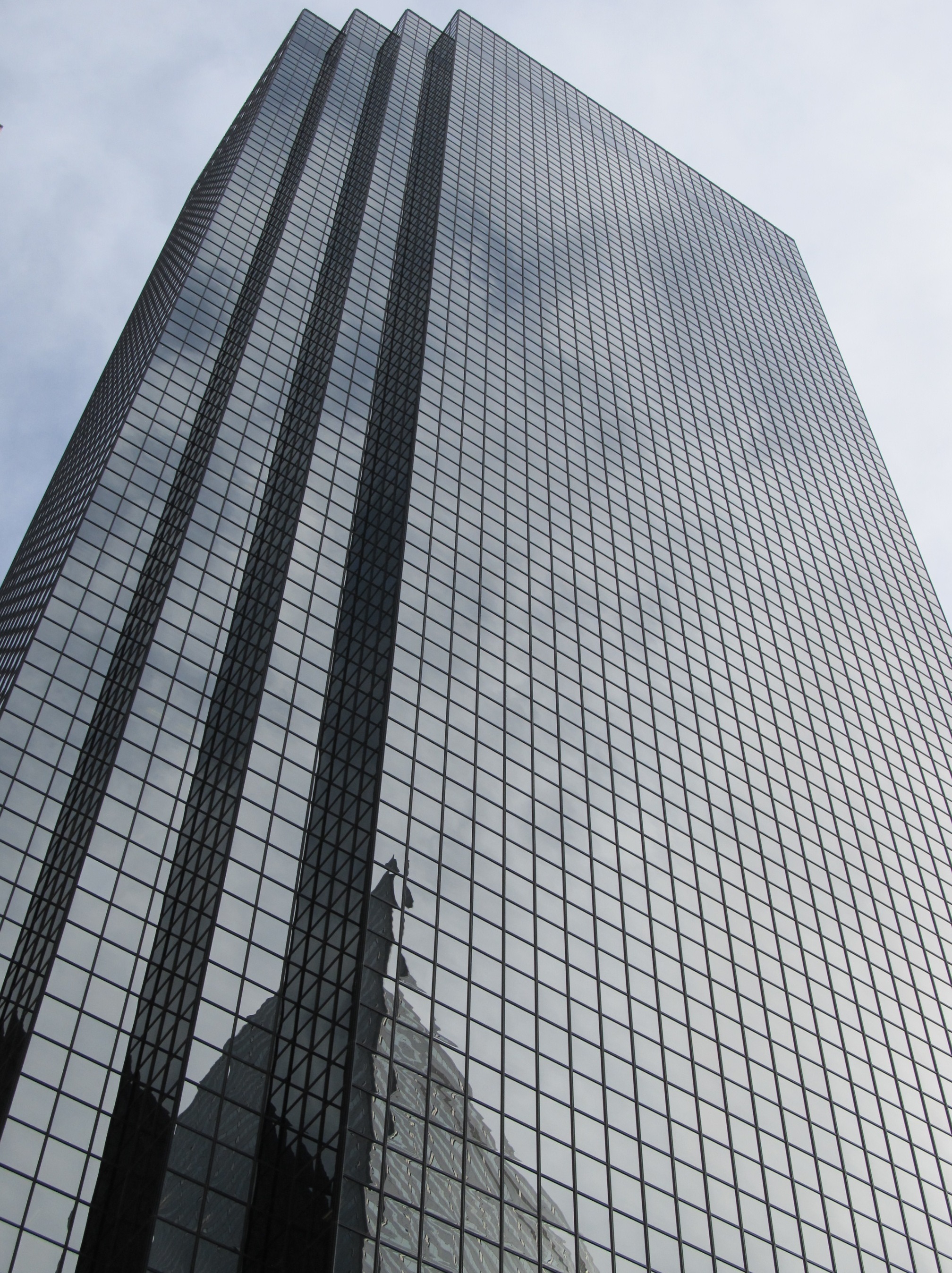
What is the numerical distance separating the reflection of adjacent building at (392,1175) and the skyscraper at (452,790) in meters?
0.16

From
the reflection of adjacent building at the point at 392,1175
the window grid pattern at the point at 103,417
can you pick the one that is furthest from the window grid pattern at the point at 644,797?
the window grid pattern at the point at 103,417

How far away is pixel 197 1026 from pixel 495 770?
772 inches

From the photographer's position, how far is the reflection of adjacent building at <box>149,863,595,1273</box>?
4375 centimetres

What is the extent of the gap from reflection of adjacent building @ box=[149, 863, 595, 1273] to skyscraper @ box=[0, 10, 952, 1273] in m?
0.16

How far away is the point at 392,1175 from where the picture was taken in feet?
146

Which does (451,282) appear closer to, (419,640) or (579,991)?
(419,640)

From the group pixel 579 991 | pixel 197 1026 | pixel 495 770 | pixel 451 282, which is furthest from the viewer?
pixel 451 282

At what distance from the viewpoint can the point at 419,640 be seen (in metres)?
67.8

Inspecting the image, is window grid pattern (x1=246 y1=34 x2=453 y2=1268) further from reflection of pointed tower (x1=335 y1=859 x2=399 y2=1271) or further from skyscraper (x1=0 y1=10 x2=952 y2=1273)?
skyscraper (x1=0 y1=10 x2=952 y2=1273)

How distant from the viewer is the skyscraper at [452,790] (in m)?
48.7

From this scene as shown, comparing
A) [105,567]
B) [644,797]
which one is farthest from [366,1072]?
[105,567]

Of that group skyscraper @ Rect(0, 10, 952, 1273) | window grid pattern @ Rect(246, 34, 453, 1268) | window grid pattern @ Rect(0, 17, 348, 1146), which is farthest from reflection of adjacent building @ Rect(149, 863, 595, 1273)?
window grid pattern @ Rect(0, 17, 348, 1146)

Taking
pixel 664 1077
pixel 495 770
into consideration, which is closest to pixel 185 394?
pixel 495 770

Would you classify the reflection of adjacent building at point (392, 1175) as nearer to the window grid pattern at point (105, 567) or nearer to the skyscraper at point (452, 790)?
the skyscraper at point (452, 790)
